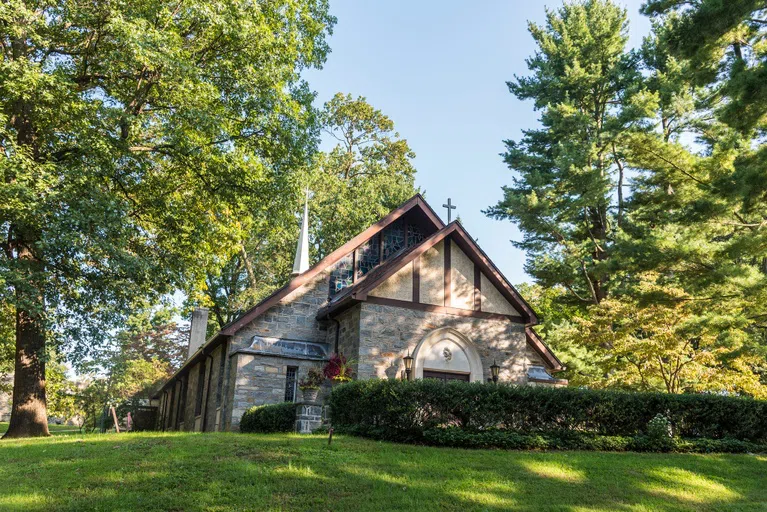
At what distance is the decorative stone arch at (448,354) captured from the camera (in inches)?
625

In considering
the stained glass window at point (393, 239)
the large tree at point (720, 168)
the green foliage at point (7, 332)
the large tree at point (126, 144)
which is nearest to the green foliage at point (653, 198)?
the large tree at point (720, 168)

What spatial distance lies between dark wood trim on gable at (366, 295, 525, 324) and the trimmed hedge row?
126 inches

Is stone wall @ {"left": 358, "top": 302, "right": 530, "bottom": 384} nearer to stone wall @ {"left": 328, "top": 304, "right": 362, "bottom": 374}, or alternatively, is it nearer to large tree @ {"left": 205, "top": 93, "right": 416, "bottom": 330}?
stone wall @ {"left": 328, "top": 304, "right": 362, "bottom": 374}

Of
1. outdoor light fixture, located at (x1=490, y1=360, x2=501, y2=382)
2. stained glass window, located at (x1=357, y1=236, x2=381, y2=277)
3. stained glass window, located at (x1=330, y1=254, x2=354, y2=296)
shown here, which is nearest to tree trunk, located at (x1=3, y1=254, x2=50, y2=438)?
stained glass window, located at (x1=330, y1=254, x2=354, y2=296)

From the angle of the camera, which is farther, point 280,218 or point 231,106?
point 280,218

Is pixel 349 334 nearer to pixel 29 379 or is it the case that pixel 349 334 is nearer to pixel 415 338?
pixel 415 338

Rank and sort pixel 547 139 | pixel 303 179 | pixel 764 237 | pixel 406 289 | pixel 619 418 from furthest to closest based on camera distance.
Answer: pixel 547 139, pixel 303 179, pixel 406 289, pixel 764 237, pixel 619 418

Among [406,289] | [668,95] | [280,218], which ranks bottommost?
[406,289]

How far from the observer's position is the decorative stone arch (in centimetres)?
1588

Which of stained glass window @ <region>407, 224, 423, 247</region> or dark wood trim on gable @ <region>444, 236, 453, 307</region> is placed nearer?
dark wood trim on gable @ <region>444, 236, 453, 307</region>

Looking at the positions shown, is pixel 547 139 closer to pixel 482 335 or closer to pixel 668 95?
pixel 668 95

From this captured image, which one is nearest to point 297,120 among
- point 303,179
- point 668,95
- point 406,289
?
point 303,179

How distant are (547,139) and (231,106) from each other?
1829 cm

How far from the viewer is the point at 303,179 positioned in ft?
62.3
